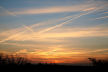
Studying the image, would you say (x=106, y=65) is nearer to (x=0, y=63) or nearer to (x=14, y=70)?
(x=14, y=70)

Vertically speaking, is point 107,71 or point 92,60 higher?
point 92,60

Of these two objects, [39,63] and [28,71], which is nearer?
[28,71]

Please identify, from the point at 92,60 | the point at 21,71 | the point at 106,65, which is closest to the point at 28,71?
the point at 21,71

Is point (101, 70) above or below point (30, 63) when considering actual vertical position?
below

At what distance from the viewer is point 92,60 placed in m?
23.6

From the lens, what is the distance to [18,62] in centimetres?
3281

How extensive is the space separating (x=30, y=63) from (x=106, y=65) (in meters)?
21.5

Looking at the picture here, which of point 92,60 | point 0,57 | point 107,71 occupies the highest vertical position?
point 0,57

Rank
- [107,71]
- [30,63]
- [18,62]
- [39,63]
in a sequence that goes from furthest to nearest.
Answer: [39,63] → [30,63] → [18,62] → [107,71]

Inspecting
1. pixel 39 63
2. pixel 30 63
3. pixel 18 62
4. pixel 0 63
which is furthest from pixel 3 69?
pixel 39 63

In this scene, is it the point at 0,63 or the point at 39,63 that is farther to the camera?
the point at 39,63

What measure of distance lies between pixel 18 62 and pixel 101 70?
59.8 feet

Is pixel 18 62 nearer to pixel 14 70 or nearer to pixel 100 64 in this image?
pixel 14 70

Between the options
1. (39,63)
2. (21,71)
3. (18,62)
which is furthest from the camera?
(39,63)
